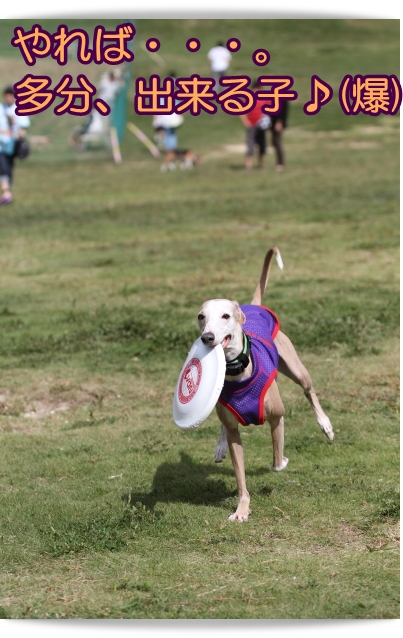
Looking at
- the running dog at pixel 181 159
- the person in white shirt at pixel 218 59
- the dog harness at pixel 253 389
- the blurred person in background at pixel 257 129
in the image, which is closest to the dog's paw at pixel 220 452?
the dog harness at pixel 253 389

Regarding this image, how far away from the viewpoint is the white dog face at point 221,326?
20.0ft

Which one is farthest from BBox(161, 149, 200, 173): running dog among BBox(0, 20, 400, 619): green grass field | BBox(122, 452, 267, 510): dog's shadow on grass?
BBox(122, 452, 267, 510): dog's shadow on grass

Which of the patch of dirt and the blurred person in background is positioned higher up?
the blurred person in background

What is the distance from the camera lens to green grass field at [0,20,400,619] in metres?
5.73

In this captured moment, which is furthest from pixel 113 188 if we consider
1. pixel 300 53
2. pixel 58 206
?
pixel 300 53

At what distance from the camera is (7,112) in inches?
741

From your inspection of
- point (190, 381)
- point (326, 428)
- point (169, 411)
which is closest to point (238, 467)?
point (190, 381)

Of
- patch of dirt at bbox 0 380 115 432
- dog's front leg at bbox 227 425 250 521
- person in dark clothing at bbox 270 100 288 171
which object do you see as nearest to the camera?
dog's front leg at bbox 227 425 250 521

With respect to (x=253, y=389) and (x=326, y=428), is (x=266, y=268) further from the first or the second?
(x=253, y=389)

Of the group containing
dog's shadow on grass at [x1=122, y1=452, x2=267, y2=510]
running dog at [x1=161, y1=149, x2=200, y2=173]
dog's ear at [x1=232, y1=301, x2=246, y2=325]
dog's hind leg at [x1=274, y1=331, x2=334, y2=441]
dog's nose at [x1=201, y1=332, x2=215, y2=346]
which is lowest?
dog's shadow on grass at [x1=122, y1=452, x2=267, y2=510]

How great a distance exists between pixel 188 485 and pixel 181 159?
19773mm

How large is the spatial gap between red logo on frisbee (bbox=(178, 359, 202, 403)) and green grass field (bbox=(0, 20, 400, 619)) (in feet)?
2.78

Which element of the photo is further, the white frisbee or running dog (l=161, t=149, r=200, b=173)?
running dog (l=161, t=149, r=200, b=173)

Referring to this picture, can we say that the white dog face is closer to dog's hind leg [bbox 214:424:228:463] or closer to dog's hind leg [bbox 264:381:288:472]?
dog's hind leg [bbox 264:381:288:472]
